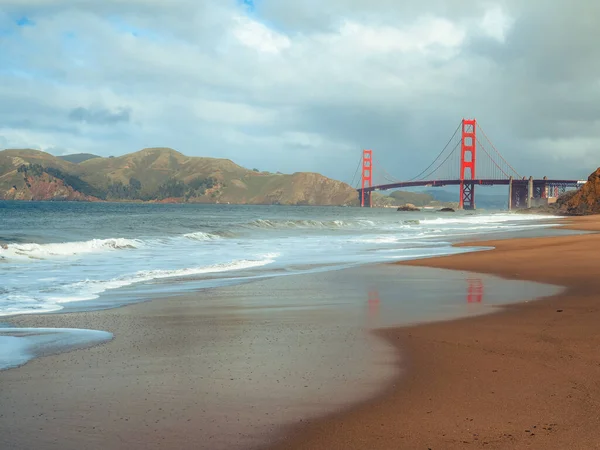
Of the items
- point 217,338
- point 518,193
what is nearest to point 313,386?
point 217,338

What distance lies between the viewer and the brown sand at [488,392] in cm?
302

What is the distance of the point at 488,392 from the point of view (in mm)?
3717

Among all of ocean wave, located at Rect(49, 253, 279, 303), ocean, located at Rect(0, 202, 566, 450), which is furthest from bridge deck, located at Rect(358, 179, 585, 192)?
ocean, located at Rect(0, 202, 566, 450)

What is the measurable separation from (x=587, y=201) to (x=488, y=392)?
6479cm

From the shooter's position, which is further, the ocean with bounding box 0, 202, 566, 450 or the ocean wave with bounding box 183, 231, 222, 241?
the ocean wave with bounding box 183, 231, 222, 241

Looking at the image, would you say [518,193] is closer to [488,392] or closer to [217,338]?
[217,338]

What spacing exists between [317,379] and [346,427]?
864 mm

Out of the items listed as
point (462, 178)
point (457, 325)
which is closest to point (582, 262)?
point (457, 325)

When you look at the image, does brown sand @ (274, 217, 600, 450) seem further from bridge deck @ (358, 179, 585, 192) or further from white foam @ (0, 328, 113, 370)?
bridge deck @ (358, 179, 585, 192)

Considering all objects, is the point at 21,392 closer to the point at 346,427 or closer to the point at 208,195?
the point at 346,427

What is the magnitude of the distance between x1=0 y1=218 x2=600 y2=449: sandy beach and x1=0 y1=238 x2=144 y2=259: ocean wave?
9906 mm

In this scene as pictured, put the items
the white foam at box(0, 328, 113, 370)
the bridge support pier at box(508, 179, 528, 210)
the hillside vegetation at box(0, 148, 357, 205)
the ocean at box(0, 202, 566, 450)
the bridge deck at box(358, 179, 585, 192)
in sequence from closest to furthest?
the ocean at box(0, 202, 566, 450) → the white foam at box(0, 328, 113, 370) → the bridge deck at box(358, 179, 585, 192) → the bridge support pier at box(508, 179, 528, 210) → the hillside vegetation at box(0, 148, 357, 205)

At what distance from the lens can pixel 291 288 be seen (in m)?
9.02

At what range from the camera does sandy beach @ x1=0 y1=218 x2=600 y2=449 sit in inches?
121
